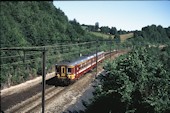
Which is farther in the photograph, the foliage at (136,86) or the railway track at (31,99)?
the railway track at (31,99)

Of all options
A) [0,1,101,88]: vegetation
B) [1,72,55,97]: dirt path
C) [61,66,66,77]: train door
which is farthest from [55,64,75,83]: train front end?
[0,1,101,88]: vegetation

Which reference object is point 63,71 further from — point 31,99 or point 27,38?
point 27,38

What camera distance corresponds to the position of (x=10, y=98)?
83.8 ft

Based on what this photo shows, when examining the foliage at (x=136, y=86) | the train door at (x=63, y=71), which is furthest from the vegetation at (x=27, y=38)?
the foliage at (x=136, y=86)

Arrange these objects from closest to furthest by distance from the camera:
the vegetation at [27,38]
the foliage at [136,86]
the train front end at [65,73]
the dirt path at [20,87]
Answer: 1. the foliage at [136,86]
2. the dirt path at [20,87]
3. the train front end at [65,73]
4. the vegetation at [27,38]

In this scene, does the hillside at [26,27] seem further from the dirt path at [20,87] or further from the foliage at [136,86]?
the foliage at [136,86]

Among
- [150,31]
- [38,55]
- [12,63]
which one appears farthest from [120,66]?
[150,31]

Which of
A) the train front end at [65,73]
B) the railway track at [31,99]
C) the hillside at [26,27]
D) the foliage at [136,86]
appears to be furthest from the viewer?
the hillside at [26,27]

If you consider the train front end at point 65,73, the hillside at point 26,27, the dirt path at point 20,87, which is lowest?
the dirt path at point 20,87

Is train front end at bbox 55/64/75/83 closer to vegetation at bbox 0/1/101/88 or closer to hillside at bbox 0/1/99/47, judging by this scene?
vegetation at bbox 0/1/101/88

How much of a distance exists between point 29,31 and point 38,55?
6021 millimetres

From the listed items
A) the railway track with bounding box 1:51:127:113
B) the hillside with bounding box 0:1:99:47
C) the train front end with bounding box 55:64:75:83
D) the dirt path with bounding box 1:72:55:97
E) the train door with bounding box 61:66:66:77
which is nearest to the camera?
the railway track with bounding box 1:51:127:113

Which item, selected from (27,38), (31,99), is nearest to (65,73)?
(31,99)

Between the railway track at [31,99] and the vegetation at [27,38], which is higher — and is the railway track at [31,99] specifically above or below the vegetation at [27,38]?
below
